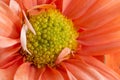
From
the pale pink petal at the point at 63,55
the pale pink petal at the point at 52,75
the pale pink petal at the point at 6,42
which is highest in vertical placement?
the pale pink petal at the point at 6,42

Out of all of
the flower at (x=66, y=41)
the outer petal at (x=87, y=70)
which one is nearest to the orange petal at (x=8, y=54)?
the flower at (x=66, y=41)

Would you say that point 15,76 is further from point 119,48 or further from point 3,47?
point 119,48

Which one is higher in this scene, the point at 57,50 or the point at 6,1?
the point at 6,1

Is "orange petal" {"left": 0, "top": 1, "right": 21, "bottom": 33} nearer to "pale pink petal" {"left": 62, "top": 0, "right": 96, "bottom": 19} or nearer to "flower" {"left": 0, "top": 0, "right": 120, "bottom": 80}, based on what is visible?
"flower" {"left": 0, "top": 0, "right": 120, "bottom": 80}

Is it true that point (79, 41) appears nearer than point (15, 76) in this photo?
No

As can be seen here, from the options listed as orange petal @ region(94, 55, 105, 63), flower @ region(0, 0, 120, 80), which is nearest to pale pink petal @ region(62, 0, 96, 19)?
flower @ region(0, 0, 120, 80)

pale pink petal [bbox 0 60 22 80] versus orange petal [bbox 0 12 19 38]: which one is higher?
orange petal [bbox 0 12 19 38]

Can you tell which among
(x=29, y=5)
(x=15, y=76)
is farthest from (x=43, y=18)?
(x=15, y=76)

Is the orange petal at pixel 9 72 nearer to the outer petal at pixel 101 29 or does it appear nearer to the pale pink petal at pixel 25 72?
the pale pink petal at pixel 25 72
